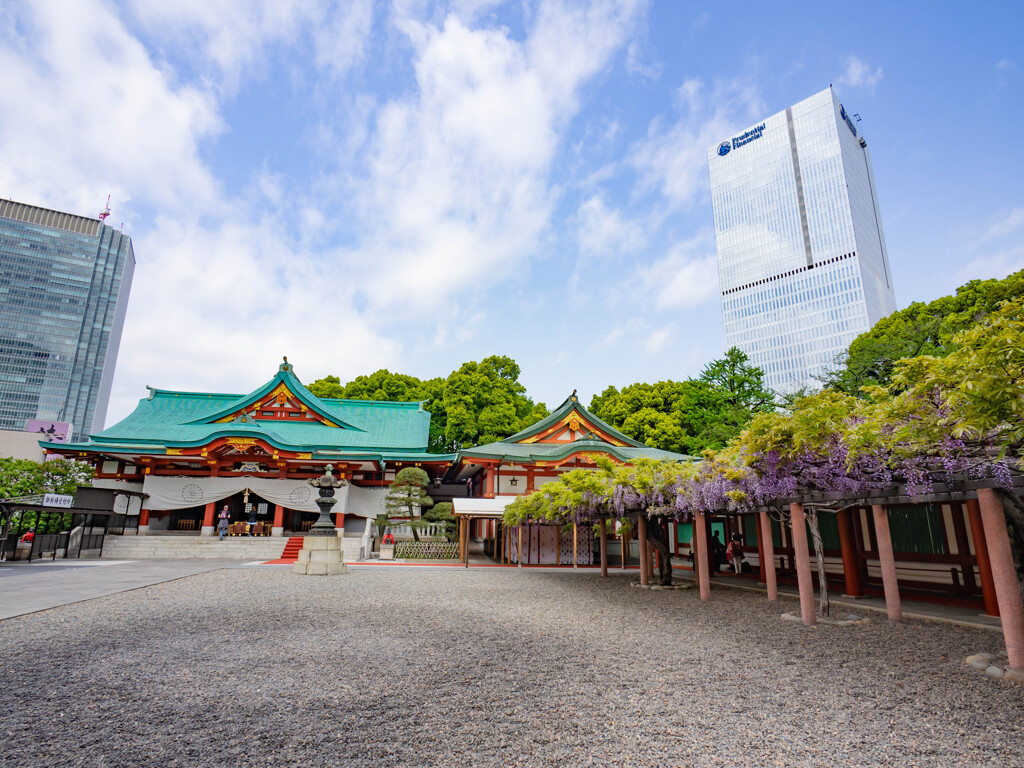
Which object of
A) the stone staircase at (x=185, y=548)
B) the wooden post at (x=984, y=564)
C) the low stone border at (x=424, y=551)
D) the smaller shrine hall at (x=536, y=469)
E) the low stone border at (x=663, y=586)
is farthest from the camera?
the low stone border at (x=424, y=551)

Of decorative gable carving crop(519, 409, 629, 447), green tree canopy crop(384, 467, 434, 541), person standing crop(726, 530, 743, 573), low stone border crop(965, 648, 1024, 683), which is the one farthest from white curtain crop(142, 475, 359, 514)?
low stone border crop(965, 648, 1024, 683)

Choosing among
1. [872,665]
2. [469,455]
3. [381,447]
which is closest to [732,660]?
[872,665]

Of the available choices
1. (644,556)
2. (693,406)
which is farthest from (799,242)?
(644,556)

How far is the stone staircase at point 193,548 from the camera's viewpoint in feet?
64.9

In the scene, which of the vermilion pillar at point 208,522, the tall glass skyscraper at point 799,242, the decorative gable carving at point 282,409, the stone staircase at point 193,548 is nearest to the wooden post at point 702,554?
the stone staircase at point 193,548

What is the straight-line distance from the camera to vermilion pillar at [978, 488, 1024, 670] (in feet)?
17.2

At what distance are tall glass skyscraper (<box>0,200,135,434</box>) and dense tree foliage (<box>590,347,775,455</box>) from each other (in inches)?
4258

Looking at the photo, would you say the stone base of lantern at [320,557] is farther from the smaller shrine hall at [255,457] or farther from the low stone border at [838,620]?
the low stone border at [838,620]

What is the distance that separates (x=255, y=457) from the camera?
23.0 metres

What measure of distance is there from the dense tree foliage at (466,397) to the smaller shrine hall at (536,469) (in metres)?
5.33

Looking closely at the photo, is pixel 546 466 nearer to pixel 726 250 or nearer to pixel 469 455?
pixel 469 455

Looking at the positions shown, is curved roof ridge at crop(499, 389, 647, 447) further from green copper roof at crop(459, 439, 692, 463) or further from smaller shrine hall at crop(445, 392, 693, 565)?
green copper roof at crop(459, 439, 692, 463)

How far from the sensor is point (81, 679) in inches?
191

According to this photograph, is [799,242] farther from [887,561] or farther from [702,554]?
[887,561]
